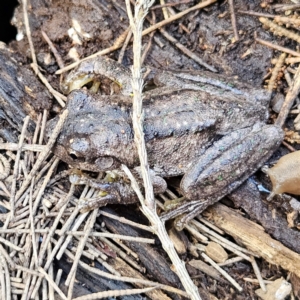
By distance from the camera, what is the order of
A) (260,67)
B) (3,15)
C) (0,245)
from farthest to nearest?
(3,15), (260,67), (0,245)

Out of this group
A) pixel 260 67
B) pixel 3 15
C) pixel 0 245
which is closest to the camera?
pixel 0 245

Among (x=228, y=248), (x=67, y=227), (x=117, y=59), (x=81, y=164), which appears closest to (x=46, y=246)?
(x=67, y=227)

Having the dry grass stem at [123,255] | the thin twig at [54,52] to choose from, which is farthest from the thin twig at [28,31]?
the dry grass stem at [123,255]

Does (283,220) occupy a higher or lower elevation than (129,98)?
lower

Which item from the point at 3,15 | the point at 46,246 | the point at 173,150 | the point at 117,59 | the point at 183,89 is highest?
the point at 3,15

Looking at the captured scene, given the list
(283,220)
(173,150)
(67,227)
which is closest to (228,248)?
(283,220)

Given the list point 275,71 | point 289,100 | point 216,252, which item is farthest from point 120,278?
point 275,71

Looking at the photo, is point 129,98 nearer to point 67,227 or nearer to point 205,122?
point 205,122

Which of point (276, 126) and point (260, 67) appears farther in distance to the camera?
point (260, 67)

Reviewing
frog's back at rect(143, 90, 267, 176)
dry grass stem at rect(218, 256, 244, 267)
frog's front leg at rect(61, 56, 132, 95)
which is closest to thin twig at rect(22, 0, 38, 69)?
frog's front leg at rect(61, 56, 132, 95)
